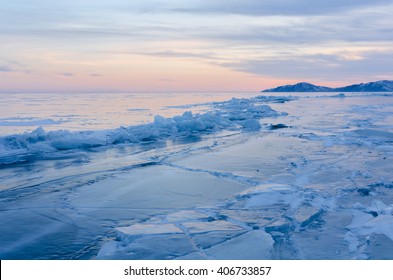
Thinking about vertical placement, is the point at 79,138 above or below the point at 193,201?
above

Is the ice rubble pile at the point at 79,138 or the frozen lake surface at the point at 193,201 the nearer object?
the frozen lake surface at the point at 193,201

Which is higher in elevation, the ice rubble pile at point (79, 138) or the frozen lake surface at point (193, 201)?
the ice rubble pile at point (79, 138)

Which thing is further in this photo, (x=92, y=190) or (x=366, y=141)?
(x=366, y=141)

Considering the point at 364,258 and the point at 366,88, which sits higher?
the point at 366,88

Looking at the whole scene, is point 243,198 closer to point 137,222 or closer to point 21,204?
point 137,222

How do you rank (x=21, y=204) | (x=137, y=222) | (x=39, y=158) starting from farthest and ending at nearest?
(x=39, y=158), (x=21, y=204), (x=137, y=222)

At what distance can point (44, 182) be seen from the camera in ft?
19.5

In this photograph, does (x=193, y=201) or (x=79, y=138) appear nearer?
(x=193, y=201)

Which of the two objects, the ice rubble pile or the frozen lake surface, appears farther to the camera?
the ice rubble pile

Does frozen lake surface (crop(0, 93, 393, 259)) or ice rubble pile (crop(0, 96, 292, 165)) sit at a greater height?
ice rubble pile (crop(0, 96, 292, 165))
